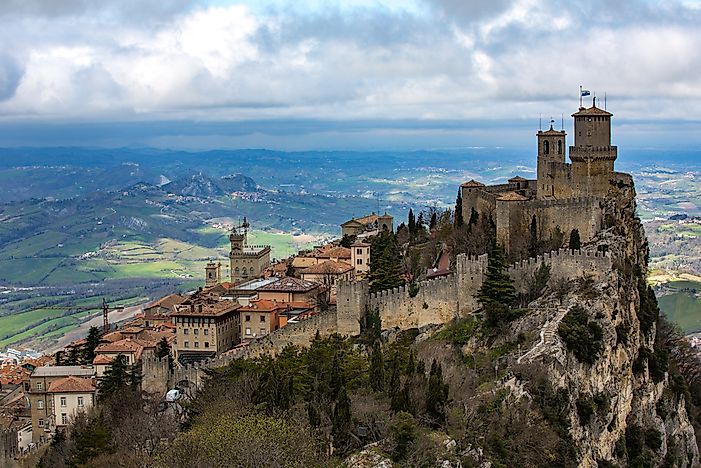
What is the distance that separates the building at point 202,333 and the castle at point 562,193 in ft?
54.8

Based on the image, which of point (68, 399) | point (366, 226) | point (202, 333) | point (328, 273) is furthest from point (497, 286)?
point (366, 226)

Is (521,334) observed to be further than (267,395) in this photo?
Yes

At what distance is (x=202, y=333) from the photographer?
55562 millimetres

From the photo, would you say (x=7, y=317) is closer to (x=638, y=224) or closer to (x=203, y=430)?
(x=638, y=224)

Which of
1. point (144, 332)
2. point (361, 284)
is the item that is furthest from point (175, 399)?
point (144, 332)

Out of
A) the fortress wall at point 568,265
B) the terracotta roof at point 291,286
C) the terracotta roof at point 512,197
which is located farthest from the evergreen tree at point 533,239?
the terracotta roof at point 291,286

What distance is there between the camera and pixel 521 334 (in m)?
44.9

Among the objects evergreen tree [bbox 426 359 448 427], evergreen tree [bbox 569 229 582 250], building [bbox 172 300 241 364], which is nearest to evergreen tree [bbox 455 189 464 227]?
evergreen tree [bbox 569 229 582 250]

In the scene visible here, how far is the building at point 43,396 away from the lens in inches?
2159

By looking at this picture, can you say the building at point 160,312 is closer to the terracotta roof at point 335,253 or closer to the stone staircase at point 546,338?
the terracotta roof at point 335,253

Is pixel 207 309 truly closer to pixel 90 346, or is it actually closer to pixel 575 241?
pixel 90 346

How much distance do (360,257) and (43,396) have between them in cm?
2470

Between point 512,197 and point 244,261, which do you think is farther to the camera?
point 244,261

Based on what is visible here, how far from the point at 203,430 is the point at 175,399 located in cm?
1684
